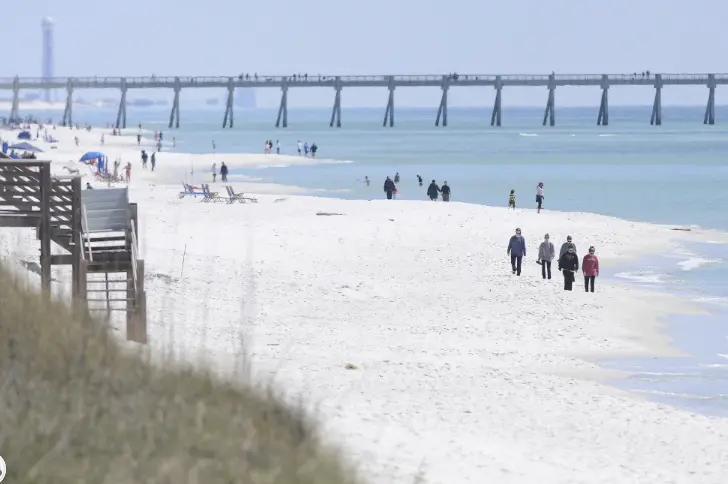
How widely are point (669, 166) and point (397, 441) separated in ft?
203

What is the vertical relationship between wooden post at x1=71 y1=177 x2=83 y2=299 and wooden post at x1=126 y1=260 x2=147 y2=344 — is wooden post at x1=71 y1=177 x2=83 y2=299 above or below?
above

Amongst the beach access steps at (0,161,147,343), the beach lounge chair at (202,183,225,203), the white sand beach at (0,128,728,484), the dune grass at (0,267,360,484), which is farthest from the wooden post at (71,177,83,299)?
the beach lounge chair at (202,183,225,203)

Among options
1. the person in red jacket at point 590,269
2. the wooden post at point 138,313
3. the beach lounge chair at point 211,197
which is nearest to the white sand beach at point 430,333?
the person in red jacket at point 590,269

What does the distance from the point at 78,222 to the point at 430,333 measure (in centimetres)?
570

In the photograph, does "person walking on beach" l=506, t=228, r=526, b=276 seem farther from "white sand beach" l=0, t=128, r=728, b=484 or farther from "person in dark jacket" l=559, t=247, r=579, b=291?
"person in dark jacket" l=559, t=247, r=579, b=291

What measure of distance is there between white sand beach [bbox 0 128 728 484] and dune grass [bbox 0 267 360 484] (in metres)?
0.36

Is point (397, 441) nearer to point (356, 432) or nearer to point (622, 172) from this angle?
point (356, 432)

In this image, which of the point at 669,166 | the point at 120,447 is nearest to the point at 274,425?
the point at 120,447

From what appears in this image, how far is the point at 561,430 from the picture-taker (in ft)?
38.9

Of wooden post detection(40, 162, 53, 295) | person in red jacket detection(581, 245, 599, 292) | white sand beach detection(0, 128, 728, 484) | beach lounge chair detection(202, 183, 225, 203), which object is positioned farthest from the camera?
beach lounge chair detection(202, 183, 225, 203)

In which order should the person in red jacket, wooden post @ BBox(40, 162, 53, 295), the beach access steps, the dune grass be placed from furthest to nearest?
the person in red jacket
wooden post @ BBox(40, 162, 53, 295)
the beach access steps
the dune grass

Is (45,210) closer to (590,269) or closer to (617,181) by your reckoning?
(590,269)

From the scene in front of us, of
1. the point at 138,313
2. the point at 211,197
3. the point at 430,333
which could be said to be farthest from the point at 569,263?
the point at 211,197

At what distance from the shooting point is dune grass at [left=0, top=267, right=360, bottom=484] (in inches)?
221
